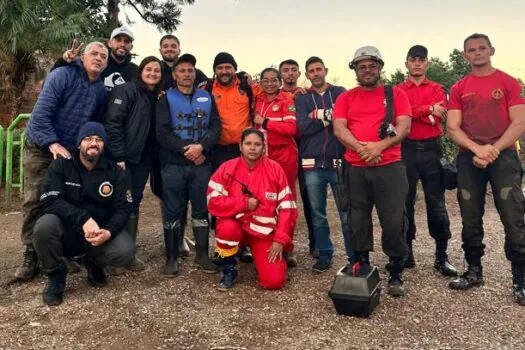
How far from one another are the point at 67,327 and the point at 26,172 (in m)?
1.82

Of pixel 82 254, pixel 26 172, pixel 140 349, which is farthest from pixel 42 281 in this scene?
pixel 140 349

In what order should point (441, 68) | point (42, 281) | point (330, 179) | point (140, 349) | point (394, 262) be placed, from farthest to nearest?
1. point (441, 68)
2. point (330, 179)
3. point (42, 281)
4. point (394, 262)
5. point (140, 349)

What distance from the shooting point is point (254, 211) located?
4355mm

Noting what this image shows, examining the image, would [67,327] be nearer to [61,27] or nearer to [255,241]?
[255,241]

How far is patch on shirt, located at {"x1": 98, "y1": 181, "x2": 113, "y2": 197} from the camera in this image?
13.5 feet

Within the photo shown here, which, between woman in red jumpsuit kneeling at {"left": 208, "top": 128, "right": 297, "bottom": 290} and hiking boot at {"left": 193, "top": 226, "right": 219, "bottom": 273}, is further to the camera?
hiking boot at {"left": 193, "top": 226, "right": 219, "bottom": 273}

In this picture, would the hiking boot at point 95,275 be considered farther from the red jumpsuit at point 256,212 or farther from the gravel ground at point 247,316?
the red jumpsuit at point 256,212

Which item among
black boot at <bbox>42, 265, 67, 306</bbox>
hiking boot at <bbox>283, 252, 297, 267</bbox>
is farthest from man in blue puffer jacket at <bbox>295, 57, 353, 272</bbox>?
black boot at <bbox>42, 265, 67, 306</bbox>

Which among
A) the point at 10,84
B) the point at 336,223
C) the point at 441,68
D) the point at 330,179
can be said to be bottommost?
the point at 336,223

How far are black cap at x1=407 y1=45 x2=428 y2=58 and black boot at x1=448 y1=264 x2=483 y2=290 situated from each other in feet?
6.99

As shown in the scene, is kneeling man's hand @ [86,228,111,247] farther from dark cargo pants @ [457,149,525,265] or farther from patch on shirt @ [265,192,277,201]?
dark cargo pants @ [457,149,525,265]

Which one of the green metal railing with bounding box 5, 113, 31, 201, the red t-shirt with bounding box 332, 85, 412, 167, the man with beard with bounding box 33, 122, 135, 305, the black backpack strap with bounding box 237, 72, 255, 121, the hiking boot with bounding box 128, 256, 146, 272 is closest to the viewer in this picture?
the man with beard with bounding box 33, 122, 135, 305

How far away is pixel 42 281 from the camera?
4.42 metres

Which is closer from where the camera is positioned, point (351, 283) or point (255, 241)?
point (351, 283)
